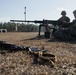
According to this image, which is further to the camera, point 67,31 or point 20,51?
point 67,31

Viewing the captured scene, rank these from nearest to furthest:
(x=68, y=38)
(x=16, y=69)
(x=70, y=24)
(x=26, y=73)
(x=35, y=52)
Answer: (x=26, y=73), (x=16, y=69), (x=35, y=52), (x=68, y=38), (x=70, y=24)

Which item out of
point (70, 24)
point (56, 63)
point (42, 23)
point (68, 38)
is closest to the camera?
point (56, 63)

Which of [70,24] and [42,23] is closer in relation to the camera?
[70,24]

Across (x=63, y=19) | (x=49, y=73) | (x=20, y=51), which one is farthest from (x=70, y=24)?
(x=49, y=73)

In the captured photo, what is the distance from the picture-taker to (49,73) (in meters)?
5.34

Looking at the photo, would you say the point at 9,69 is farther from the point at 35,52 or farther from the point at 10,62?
the point at 35,52

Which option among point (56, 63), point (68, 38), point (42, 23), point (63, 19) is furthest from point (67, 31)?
point (56, 63)

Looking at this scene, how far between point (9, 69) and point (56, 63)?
147cm

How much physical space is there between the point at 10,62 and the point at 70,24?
38.3ft

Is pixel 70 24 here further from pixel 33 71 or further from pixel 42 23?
pixel 33 71

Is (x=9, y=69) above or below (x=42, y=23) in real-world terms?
below

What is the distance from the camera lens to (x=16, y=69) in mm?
5613

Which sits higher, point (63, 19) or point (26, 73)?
point (63, 19)

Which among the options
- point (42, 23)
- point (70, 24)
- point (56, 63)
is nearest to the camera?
point (56, 63)
